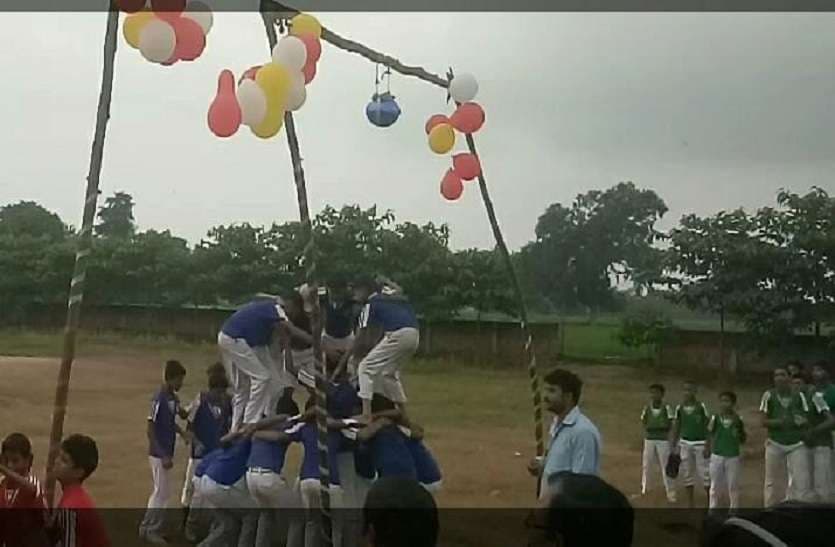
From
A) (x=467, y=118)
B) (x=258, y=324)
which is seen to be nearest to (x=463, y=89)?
(x=467, y=118)

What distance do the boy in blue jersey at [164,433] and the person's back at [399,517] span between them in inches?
168

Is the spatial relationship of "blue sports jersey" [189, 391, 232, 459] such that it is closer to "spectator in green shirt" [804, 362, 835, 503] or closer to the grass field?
the grass field

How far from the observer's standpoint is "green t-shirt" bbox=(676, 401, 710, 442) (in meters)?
7.68

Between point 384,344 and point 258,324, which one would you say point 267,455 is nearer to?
point 258,324

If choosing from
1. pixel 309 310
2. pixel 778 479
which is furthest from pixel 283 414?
pixel 778 479

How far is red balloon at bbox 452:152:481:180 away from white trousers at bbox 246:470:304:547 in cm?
223

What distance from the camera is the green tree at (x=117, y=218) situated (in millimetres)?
9055

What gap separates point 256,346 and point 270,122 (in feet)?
3.75

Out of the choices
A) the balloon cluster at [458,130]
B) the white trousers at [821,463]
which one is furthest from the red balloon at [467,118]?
the white trousers at [821,463]

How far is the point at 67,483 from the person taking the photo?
3770 mm

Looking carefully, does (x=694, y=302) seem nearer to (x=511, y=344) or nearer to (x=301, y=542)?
(x=511, y=344)

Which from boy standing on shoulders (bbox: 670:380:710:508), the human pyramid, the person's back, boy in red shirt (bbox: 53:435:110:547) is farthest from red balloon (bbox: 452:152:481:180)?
the person's back

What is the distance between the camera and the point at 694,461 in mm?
7668

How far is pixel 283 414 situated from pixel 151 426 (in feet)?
4.23
